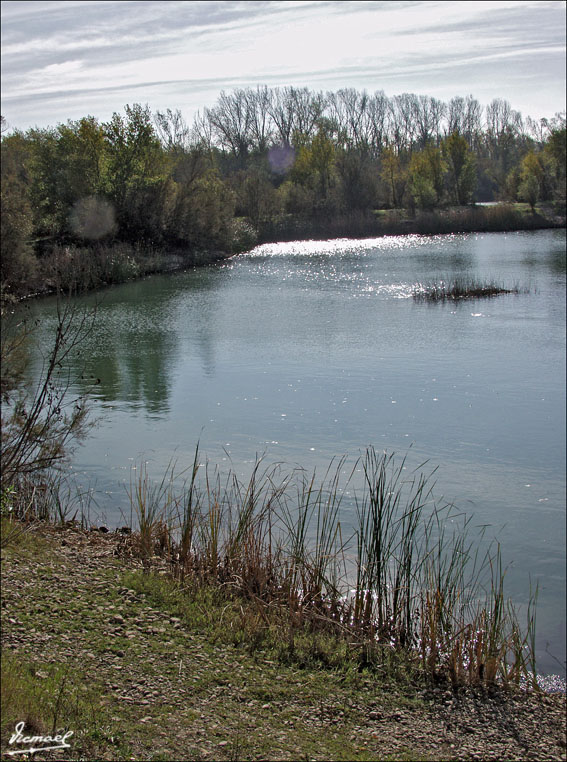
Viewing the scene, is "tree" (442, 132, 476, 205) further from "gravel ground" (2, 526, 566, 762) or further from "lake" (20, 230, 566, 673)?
"gravel ground" (2, 526, 566, 762)

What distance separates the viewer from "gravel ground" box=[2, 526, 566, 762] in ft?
12.1

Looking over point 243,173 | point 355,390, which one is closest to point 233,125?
point 243,173

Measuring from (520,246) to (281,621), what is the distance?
41108 mm

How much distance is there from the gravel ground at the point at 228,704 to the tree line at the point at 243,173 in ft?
69.5

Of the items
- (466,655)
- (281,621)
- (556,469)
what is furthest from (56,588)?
(556,469)

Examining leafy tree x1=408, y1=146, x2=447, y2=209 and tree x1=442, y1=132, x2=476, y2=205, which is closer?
leafy tree x1=408, y1=146, x2=447, y2=209

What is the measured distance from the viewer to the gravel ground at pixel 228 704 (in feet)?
12.1

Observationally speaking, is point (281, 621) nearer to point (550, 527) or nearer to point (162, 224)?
point (550, 527)

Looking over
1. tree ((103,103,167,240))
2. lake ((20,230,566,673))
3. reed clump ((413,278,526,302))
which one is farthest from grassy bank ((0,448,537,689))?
tree ((103,103,167,240))

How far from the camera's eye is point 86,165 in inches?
1613

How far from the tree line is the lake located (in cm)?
916

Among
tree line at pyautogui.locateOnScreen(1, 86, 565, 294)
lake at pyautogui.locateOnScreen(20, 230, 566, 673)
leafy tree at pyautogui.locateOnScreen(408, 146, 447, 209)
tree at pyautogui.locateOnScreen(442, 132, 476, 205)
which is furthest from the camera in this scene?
tree at pyautogui.locateOnScreen(442, 132, 476, 205)

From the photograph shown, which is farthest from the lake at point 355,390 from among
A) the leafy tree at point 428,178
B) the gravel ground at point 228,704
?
the leafy tree at point 428,178

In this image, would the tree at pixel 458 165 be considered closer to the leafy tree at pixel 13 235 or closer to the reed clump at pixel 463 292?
the reed clump at pixel 463 292
